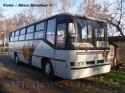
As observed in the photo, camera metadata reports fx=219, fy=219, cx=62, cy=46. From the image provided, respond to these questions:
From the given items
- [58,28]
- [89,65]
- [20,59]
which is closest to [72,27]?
[58,28]

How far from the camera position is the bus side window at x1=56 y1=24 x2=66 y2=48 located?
31.0ft

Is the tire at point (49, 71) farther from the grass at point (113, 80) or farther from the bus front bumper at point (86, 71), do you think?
the grass at point (113, 80)

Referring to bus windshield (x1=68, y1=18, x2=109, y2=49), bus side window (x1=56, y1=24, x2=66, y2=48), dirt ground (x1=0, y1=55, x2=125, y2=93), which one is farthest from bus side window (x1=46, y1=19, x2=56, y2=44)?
dirt ground (x1=0, y1=55, x2=125, y2=93)

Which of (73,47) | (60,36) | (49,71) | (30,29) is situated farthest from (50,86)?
(30,29)

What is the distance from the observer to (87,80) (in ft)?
34.6

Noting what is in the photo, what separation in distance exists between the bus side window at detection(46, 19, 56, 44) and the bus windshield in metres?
1.42

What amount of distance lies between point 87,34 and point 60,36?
47.6 inches

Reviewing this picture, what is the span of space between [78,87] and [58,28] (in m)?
2.80

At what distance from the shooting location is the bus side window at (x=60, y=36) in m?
9.43

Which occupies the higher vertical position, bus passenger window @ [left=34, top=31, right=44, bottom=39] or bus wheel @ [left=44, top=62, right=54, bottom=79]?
bus passenger window @ [left=34, top=31, right=44, bottom=39]

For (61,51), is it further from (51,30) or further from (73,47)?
(51,30)

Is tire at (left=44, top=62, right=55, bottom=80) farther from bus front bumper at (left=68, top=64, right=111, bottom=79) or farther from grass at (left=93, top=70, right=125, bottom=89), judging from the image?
grass at (left=93, top=70, right=125, bottom=89)

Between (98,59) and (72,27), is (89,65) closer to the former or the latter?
(98,59)

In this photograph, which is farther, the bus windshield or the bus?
the bus windshield
